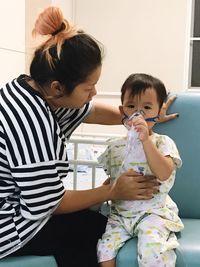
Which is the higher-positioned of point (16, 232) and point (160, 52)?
point (160, 52)

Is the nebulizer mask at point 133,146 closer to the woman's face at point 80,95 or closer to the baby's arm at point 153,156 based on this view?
the baby's arm at point 153,156

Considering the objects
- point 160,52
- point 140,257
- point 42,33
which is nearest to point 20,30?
point 42,33

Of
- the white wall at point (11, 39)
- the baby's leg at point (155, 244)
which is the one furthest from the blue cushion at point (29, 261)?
the white wall at point (11, 39)

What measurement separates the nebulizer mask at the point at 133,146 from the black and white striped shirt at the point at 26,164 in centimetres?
23

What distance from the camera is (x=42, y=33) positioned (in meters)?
1.10

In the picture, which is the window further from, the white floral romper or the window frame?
the white floral romper

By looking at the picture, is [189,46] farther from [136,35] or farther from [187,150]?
[187,150]

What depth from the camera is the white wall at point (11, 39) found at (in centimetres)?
170

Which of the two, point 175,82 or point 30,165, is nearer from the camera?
point 30,165

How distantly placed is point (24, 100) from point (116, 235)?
1.59 feet

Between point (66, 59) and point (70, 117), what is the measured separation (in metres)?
0.35

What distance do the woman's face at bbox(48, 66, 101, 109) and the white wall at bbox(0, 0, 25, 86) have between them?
0.71m

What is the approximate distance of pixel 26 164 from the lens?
0.95 metres

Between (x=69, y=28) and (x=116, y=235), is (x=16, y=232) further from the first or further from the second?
(x=69, y=28)
